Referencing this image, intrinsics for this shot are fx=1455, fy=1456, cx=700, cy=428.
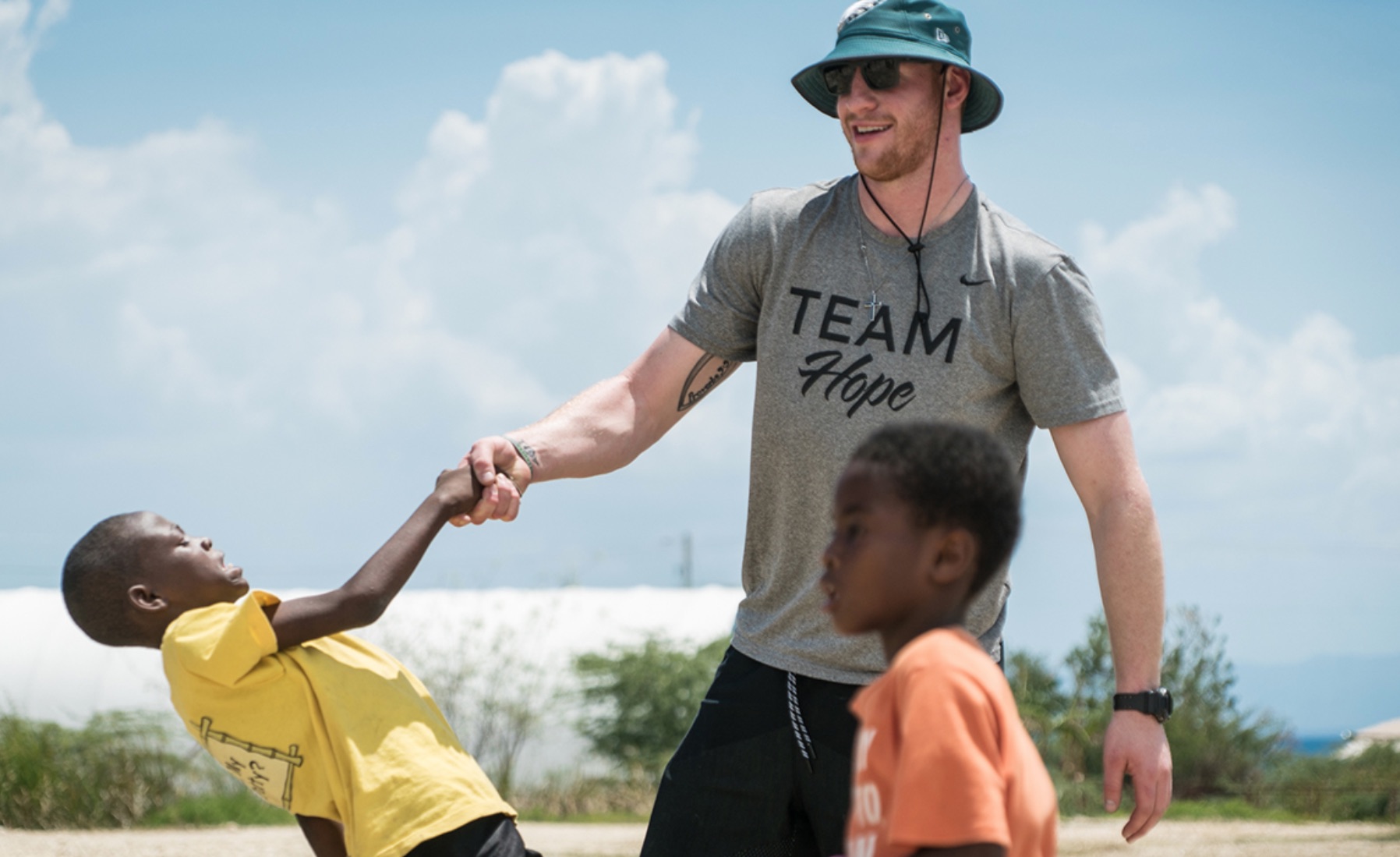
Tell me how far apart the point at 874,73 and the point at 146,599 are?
74.5 inches

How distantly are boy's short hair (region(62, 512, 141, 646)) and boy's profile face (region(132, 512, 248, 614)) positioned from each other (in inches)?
0.9

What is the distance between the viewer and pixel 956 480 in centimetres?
183

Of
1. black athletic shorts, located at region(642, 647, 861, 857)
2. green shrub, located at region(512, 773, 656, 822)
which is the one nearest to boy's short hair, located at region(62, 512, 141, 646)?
black athletic shorts, located at region(642, 647, 861, 857)

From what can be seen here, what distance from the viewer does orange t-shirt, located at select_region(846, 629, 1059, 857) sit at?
1.65m

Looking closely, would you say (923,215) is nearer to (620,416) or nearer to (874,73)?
(874,73)

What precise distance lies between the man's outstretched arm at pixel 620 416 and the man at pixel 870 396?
0.14 metres

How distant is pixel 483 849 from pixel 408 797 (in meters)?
0.18

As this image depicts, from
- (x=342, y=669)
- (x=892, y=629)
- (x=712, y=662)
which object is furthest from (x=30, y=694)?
(x=892, y=629)

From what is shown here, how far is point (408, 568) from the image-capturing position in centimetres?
288

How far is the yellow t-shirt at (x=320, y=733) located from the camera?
2.78 m

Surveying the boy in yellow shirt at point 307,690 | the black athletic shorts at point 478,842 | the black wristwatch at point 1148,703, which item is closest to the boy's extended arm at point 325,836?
the boy in yellow shirt at point 307,690

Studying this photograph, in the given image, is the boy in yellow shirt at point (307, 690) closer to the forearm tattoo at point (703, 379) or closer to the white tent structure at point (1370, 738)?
the forearm tattoo at point (703, 379)

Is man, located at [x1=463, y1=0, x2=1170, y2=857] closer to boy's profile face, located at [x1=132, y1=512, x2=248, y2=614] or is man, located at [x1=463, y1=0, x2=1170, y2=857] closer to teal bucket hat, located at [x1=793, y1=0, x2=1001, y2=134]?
teal bucket hat, located at [x1=793, y1=0, x2=1001, y2=134]

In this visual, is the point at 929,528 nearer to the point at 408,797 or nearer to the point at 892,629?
the point at 892,629
